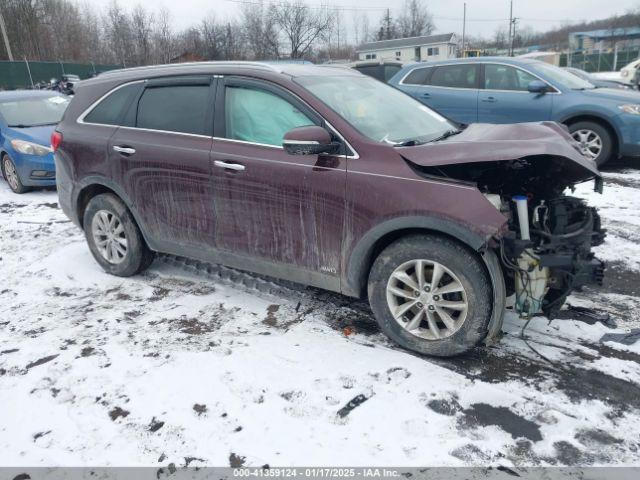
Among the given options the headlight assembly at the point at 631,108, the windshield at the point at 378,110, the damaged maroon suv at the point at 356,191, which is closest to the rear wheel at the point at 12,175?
the damaged maroon suv at the point at 356,191

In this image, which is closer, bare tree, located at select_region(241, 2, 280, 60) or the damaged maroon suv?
the damaged maroon suv

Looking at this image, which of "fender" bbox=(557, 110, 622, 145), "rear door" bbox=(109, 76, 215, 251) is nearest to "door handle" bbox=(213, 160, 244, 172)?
"rear door" bbox=(109, 76, 215, 251)

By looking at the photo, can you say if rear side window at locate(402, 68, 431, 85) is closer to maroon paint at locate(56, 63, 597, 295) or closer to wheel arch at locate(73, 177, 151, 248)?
maroon paint at locate(56, 63, 597, 295)

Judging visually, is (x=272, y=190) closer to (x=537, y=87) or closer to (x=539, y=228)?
(x=539, y=228)

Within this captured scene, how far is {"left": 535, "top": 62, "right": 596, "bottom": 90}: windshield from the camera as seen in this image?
805cm

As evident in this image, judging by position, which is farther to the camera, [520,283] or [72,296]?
[72,296]

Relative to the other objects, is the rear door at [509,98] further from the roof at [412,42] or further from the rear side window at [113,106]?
the roof at [412,42]

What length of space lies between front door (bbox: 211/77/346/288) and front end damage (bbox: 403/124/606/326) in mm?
676

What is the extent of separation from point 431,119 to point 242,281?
7.05 feet

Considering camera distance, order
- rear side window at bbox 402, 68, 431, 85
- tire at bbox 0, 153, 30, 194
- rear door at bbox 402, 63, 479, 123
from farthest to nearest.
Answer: rear side window at bbox 402, 68, 431, 85 → rear door at bbox 402, 63, 479, 123 → tire at bbox 0, 153, 30, 194

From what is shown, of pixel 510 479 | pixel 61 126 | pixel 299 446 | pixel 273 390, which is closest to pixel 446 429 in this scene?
pixel 510 479

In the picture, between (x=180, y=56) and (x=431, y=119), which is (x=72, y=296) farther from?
(x=180, y=56)

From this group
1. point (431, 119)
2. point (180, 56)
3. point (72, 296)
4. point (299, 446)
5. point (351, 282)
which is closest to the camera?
point (299, 446)

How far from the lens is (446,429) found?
252 centimetres
